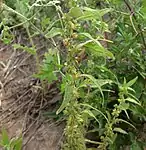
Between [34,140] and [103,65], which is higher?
[103,65]

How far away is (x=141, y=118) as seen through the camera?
1831 millimetres

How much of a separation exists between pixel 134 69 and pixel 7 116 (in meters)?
0.65

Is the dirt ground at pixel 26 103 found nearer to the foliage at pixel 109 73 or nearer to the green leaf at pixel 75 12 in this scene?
the foliage at pixel 109 73

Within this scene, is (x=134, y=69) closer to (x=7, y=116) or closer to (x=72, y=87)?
(x=72, y=87)

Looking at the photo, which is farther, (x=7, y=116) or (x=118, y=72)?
(x=7, y=116)

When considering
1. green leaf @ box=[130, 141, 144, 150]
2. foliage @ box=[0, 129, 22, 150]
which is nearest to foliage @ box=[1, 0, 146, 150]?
green leaf @ box=[130, 141, 144, 150]

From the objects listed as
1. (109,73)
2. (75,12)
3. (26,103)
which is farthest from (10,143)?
(75,12)

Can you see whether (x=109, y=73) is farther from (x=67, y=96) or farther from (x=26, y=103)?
(x=26, y=103)

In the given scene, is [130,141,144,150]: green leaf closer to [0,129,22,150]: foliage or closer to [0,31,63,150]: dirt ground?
[0,31,63,150]: dirt ground

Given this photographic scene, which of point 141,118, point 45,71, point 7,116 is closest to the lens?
point 45,71

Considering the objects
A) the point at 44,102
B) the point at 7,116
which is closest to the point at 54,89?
the point at 44,102

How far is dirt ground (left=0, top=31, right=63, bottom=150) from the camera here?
6.56 feet

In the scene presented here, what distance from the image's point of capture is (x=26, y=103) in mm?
2141

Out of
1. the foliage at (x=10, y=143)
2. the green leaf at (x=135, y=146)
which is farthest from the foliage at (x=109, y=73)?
the foliage at (x=10, y=143)
